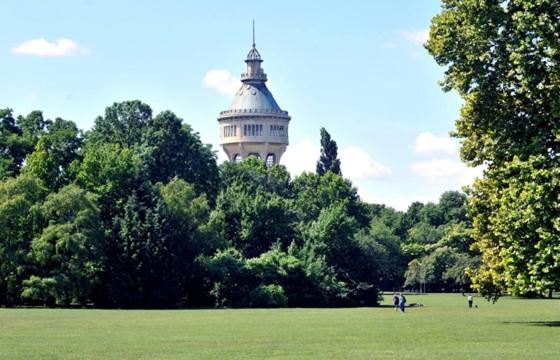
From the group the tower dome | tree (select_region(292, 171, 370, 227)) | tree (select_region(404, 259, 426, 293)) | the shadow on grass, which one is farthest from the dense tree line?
the tower dome

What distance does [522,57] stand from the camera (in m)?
46.3

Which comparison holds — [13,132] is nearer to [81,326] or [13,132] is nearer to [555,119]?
[81,326]

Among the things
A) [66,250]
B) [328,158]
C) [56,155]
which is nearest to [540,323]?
[66,250]

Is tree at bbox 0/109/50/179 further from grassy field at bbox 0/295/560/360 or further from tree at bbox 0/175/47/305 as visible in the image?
grassy field at bbox 0/295/560/360

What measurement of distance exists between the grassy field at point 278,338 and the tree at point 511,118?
11.5ft

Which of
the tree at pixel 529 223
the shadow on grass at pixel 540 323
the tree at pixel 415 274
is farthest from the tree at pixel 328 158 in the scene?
the tree at pixel 529 223

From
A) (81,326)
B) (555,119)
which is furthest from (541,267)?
(81,326)

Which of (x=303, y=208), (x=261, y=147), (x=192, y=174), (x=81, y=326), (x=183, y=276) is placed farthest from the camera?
(x=261, y=147)

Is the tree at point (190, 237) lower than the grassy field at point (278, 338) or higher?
higher

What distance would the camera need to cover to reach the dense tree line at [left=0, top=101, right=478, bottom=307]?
82.7 meters

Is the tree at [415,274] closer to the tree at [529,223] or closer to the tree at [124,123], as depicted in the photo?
the tree at [124,123]

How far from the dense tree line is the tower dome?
70.2m

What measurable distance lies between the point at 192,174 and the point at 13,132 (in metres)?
22.6

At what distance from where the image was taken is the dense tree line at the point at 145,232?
271 feet
